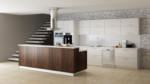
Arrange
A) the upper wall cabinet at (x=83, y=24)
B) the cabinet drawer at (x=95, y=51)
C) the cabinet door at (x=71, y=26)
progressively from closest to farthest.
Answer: the cabinet drawer at (x=95, y=51)
the upper wall cabinet at (x=83, y=24)
the cabinet door at (x=71, y=26)

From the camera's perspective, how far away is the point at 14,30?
964 cm

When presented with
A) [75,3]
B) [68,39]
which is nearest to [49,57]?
[75,3]

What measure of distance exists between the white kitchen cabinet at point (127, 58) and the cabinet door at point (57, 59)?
8.87 ft

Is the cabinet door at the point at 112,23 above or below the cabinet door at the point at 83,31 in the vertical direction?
above

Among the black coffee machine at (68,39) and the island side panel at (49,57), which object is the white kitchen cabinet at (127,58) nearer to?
the black coffee machine at (68,39)

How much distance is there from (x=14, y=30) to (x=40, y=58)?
153 inches

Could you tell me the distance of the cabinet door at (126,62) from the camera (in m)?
7.11

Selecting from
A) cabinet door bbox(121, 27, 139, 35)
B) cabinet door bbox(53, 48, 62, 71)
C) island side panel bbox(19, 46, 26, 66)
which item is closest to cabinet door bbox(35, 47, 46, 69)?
cabinet door bbox(53, 48, 62, 71)

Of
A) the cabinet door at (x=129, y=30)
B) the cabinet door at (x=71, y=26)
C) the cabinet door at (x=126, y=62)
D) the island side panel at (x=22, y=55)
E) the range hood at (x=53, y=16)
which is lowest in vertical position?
the cabinet door at (x=126, y=62)

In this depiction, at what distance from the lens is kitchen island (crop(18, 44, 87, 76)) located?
19.4 ft

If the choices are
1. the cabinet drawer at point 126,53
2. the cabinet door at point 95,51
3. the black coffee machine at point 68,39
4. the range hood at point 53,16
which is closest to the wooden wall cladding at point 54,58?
the range hood at point 53,16

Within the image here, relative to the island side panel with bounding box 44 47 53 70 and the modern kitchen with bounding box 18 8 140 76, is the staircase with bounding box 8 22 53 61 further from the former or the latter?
the island side panel with bounding box 44 47 53 70

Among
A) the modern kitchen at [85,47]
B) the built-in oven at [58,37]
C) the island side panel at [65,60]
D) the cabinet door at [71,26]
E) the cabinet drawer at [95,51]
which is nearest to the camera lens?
the island side panel at [65,60]

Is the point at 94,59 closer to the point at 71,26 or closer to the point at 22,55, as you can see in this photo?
the point at 71,26
